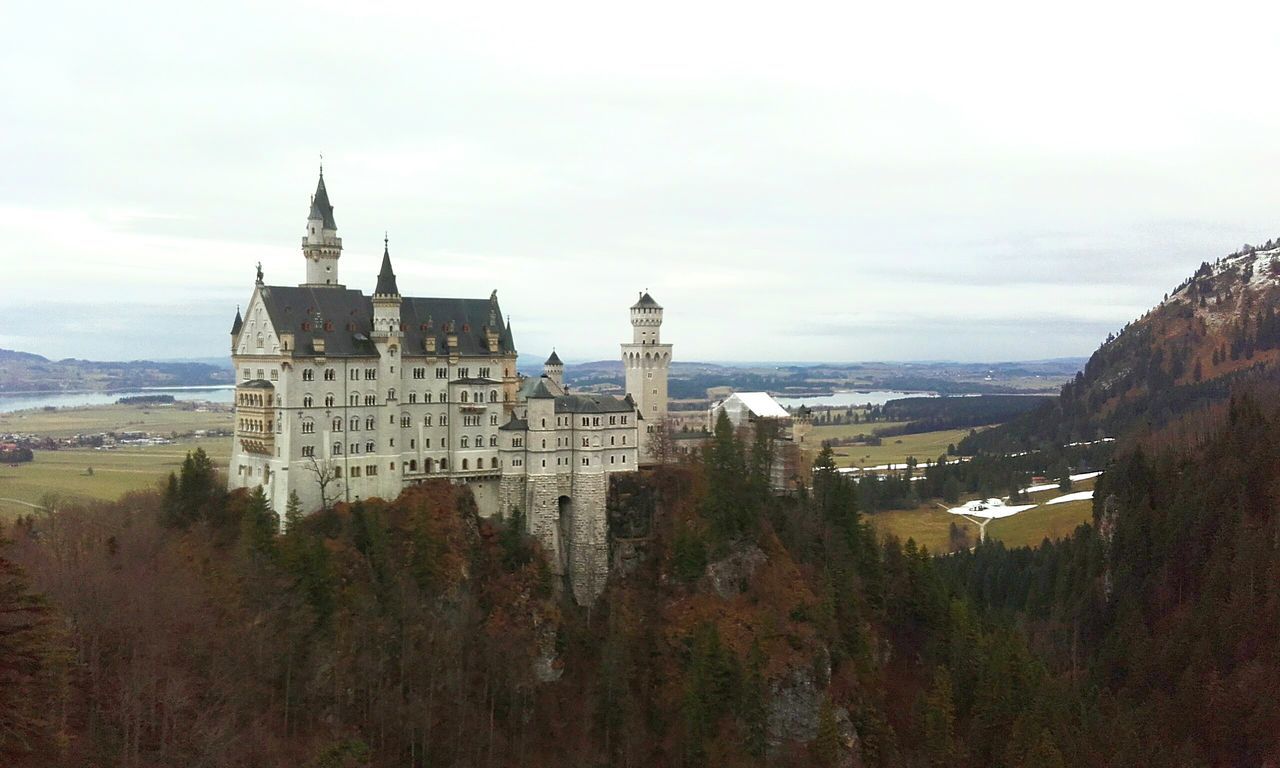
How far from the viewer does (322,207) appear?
92125 mm

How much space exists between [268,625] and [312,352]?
22182 millimetres

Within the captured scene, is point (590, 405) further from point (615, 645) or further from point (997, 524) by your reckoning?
point (997, 524)

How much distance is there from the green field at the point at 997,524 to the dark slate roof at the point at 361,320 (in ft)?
254

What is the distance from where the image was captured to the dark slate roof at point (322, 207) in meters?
91.8

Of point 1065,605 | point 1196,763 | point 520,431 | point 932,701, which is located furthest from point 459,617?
point 1065,605

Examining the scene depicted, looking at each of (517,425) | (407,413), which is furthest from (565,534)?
(407,413)

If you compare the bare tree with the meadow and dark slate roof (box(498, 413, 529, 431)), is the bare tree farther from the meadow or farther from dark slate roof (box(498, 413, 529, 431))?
the meadow

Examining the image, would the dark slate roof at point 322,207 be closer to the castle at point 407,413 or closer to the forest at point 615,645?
the castle at point 407,413

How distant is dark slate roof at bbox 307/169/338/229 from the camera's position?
9175 centimetres

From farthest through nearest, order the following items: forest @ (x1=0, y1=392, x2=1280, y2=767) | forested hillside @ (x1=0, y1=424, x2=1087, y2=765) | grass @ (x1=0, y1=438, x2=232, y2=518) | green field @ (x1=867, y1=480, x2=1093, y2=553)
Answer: green field @ (x1=867, y1=480, x2=1093, y2=553), grass @ (x1=0, y1=438, x2=232, y2=518), forested hillside @ (x1=0, y1=424, x2=1087, y2=765), forest @ (x1=0, y1=392, x2=1280, y2=767)

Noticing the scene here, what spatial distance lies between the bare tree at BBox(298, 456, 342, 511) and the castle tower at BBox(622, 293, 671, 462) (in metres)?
31.7

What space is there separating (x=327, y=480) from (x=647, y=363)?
35.2 m

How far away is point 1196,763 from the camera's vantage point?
8050 centimetres

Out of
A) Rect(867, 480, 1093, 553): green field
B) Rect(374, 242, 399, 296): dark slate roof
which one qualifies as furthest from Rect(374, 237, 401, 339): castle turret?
Rect(867, 480, 1093, 553): green field
